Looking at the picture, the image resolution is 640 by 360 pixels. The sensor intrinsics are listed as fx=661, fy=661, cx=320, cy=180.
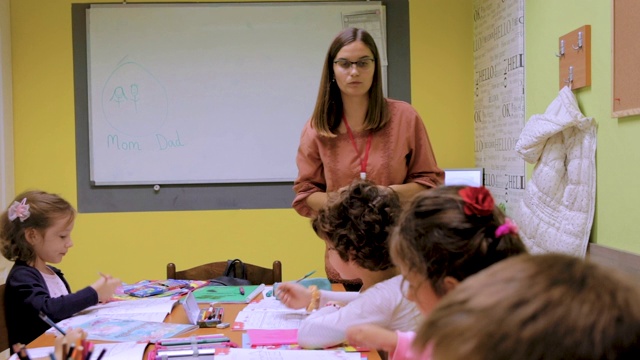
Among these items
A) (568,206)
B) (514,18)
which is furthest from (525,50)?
(568,206)

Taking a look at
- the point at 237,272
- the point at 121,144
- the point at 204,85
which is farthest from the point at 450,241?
the point at 121,144

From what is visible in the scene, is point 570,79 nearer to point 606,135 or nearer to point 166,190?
point 606,135

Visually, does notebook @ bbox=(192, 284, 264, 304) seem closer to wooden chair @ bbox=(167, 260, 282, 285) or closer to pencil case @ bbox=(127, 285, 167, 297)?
pencil case @ bbox=(127, 285, 167, 297)

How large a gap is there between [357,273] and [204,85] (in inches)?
103

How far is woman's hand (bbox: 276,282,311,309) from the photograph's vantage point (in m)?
1.91

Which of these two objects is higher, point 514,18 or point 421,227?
point 514,18

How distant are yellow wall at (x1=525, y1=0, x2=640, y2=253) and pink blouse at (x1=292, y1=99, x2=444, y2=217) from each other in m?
0.71

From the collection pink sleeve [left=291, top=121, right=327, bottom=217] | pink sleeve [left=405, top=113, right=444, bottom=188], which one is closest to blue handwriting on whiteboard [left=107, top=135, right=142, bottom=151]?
pink sleeve [left=291, top=121, right=327, bottom=217]

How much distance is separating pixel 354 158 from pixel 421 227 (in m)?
1.12

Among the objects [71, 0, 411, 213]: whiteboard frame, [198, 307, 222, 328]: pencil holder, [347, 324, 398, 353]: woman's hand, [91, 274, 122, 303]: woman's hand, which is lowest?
[198, 307, 222, 328]: pencil holder

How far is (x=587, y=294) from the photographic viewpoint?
44 cm

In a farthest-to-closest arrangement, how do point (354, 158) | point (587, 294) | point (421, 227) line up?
point (354, 158), point (421, 227), point (587, 294)

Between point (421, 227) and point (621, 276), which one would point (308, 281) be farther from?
point (621, 276)

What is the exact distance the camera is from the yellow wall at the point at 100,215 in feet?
13.5
